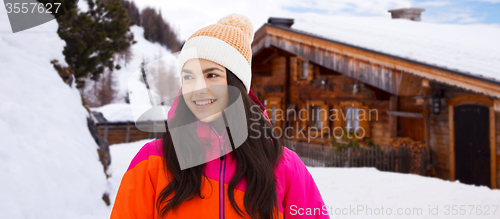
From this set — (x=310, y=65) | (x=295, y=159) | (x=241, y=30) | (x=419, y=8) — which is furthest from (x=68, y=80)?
(x=419, y=8)

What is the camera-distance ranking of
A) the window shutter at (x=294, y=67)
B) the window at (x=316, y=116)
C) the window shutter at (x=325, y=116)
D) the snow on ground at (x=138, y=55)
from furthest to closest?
1. the snow on ground at (x=138, y=55)
2. the window shutter at (x=294, y=67)
3. the window at (x=316, y=116)
4. the window shutter at (x=325, y=116)

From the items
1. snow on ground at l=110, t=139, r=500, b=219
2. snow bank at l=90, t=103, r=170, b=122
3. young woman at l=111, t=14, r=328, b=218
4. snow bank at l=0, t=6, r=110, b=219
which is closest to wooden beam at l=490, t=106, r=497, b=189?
snow on ground at l=110, t=139, r=500, b=219

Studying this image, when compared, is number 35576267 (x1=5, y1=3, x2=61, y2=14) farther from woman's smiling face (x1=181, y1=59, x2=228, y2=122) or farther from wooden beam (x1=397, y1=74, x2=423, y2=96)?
wooden beam (x1=397, y1=74, x2=423, y2=96)

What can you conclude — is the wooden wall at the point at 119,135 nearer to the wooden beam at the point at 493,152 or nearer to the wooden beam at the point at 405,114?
the wooden beam at the point at 405,114

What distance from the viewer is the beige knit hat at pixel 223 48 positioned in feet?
5.40

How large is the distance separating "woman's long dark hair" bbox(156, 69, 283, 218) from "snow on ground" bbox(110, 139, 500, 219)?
2926mm

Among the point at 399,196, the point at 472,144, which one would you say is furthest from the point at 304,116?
the point at 399,196

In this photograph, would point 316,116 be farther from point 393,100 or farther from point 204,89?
point 204,89

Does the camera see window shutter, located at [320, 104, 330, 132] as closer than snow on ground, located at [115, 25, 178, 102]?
Yes

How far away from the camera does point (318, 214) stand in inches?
64.4

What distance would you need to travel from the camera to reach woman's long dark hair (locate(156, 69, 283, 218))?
1.49m

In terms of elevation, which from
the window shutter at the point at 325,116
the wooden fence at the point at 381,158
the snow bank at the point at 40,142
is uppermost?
the snow bank at the point at 40,142

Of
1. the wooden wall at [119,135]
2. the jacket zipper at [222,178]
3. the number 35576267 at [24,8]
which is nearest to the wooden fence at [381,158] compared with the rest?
the jacket zipper at [222,178]

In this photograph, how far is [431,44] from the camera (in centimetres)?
798
